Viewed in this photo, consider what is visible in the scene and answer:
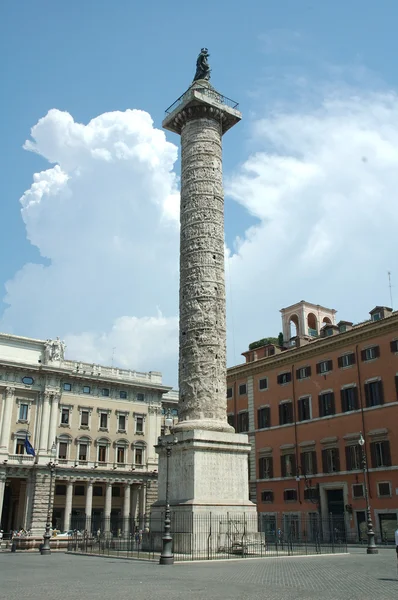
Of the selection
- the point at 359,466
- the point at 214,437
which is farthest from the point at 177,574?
the point at 359,466

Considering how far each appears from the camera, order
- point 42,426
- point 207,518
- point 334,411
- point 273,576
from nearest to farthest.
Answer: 1. point 273,576
2. point 207,518
3. point 334,411
4. point 42,426

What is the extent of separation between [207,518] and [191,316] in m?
7.05

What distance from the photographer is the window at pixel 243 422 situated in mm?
37847

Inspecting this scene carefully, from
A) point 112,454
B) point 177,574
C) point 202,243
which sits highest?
point 202,243

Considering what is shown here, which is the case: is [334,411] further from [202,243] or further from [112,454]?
[112,454]

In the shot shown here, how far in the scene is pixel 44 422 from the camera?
45.4 meters

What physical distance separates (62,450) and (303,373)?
858 inches

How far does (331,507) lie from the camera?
103 feet

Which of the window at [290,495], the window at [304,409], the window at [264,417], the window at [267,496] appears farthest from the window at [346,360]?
the window at [267,496]

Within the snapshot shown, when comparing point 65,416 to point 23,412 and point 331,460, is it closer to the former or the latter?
point 23,412

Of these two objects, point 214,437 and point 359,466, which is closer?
point 214,437

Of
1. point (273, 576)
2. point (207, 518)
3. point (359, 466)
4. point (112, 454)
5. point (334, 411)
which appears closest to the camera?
point (273, 576)

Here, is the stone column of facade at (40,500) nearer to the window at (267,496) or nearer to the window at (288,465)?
the window at (267,496)

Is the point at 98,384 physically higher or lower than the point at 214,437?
higher
